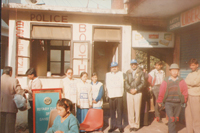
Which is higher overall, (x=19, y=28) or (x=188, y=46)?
(x=19, y=28)

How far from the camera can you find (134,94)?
5.92 metres

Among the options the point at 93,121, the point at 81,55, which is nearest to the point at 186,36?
the point at 81,55

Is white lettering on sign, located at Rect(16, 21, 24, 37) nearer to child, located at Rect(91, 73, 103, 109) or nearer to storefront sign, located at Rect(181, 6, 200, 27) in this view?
child, located at Rect(91, 73, 103, 109)

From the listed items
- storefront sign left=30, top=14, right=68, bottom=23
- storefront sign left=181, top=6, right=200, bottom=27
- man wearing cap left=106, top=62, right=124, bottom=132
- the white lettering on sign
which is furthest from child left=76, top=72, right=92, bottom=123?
storefront sign left=181, top=6, right=200, bottom=27

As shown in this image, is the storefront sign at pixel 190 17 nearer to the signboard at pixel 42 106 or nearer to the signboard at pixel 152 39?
the signboard at pixel 152 39

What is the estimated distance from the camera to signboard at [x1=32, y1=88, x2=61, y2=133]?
15.5 ft

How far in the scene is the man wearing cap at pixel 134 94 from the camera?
5.84 metres

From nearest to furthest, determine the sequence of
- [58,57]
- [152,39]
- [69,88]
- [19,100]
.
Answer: [19,100] < [69,88] < [152,39] < [58,57]

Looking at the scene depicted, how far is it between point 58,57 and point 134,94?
4634mm

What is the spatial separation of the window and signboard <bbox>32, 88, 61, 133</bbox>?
4.22 m

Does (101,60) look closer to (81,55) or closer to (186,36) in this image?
(81,55)

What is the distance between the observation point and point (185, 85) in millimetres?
4941

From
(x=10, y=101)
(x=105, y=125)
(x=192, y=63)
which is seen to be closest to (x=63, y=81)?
(x=10, y=101)

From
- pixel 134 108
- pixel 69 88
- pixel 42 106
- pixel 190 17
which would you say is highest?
pixel 190 17
